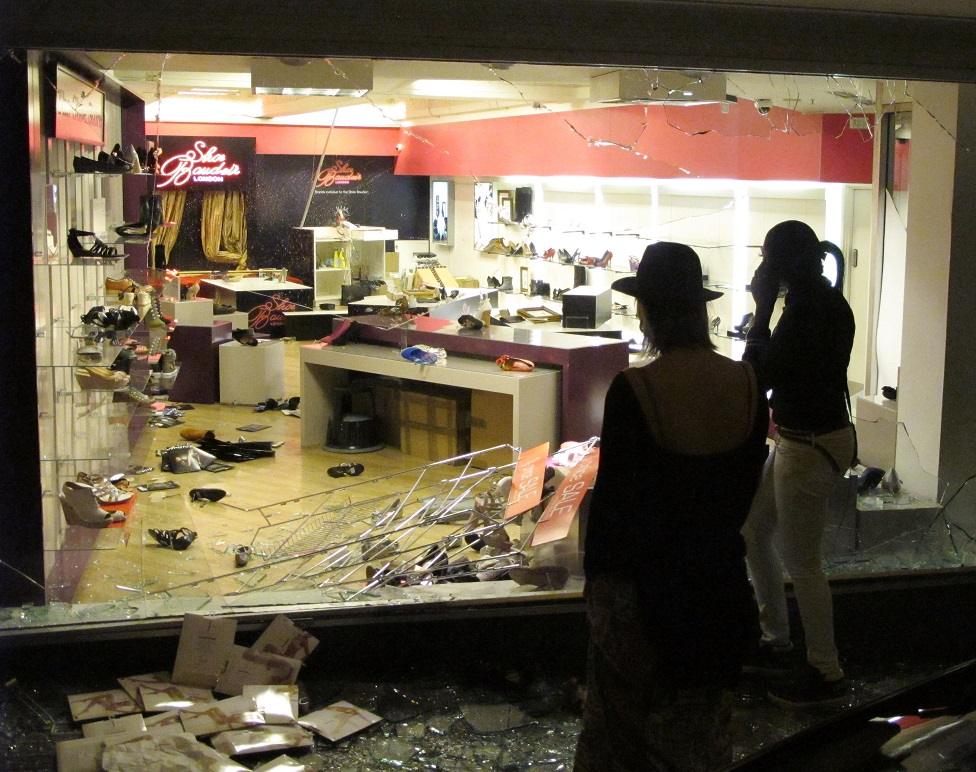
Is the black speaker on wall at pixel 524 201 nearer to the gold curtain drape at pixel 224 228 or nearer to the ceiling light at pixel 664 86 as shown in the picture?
the gold curtain drape at pixel 224 228

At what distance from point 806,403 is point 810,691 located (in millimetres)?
813

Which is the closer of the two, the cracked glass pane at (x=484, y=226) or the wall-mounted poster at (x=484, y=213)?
the cracked glass pane at (x=484, y=226)

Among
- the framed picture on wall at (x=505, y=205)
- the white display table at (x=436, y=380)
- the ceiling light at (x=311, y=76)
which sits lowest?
the white display table at (x=436, y=380)

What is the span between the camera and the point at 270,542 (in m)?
4.71

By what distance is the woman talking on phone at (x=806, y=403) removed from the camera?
308 cm

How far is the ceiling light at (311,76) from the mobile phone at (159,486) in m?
2.29

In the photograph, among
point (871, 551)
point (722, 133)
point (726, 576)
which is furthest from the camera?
point (722, 133)

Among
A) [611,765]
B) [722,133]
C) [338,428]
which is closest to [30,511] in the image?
[611,765]

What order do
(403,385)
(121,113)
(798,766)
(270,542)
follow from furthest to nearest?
(121,113)
(403,385)
(270,542)
(798,766)

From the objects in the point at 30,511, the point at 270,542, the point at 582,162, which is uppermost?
the point at 582,162

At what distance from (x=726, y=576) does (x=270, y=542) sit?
9.24ft

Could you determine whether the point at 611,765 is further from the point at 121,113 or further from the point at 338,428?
the point at 121,113

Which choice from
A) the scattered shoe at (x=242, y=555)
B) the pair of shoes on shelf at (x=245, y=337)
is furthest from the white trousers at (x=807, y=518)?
the pair of shoes on shelf at (x=245, y=337)

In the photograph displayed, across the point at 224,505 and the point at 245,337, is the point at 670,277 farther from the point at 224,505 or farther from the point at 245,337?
the point at 245,337
